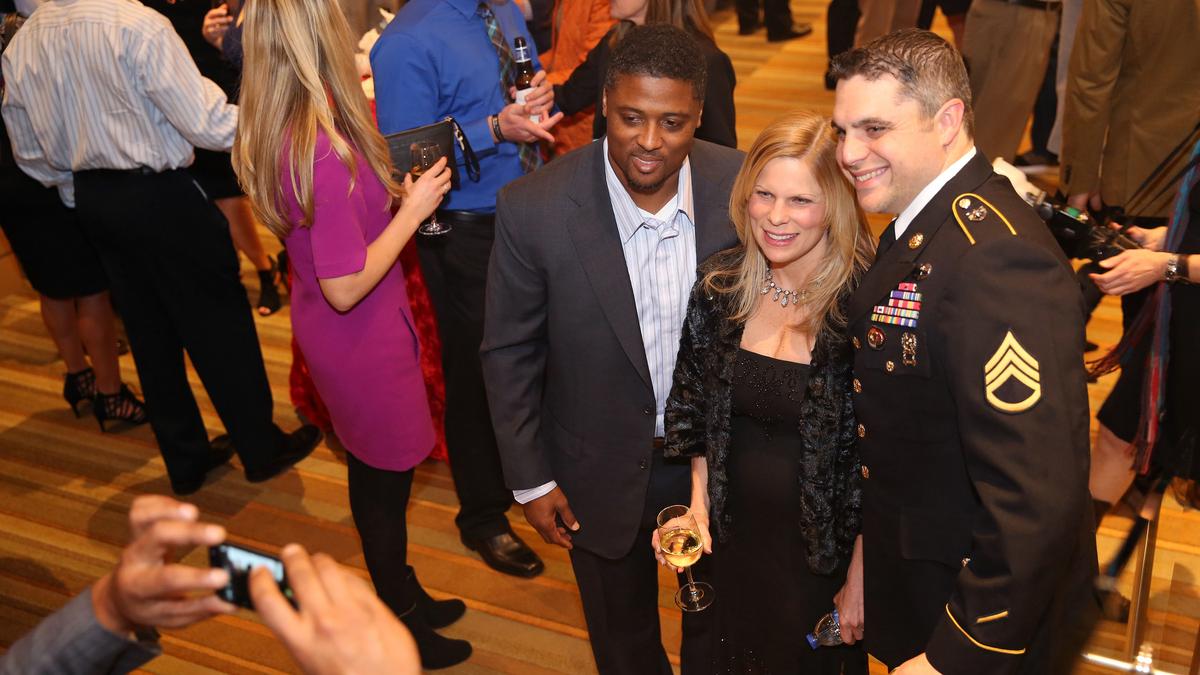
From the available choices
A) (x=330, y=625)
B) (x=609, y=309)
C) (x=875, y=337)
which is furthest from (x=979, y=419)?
(x=330, y=625)

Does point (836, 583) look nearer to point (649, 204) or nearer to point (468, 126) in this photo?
point (649, 204)

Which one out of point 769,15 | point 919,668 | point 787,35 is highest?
point 919,668

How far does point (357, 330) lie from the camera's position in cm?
264

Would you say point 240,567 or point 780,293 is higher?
point 240,567

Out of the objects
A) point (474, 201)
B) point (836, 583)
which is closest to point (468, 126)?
point (474, 201)

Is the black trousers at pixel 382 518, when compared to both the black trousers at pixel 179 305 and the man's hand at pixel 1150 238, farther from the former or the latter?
the man's hand at pixel 1150 238

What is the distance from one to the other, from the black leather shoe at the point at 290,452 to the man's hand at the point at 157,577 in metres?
2.75

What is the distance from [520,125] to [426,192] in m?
0.51

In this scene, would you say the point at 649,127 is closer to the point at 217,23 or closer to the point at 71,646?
the point at 71,646

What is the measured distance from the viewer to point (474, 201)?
323 cm

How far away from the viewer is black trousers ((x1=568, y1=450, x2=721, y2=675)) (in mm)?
2480

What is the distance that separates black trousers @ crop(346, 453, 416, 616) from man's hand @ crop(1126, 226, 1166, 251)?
2064 millimetres

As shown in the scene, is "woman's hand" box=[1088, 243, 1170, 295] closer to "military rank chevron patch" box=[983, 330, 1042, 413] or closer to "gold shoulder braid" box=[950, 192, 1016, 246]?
"gold shoulder braid" box=[950, 192, 1016, 246]

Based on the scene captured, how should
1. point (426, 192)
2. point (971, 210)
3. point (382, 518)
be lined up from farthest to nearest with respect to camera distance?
point (382, 518)
point (426, 192)
point (971, 210)
